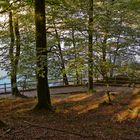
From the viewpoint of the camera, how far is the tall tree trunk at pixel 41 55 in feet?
42.5

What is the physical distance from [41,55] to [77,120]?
3.09 m

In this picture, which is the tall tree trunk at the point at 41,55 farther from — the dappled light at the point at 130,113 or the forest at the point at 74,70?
the dappled light at the point at 130,113

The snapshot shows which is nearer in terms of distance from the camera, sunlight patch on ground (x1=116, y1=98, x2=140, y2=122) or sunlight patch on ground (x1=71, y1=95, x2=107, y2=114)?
sunlight patch on ground (x1=116, y1=98, x2=140, y2=122)

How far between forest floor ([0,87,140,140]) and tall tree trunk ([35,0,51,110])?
59 centimetres

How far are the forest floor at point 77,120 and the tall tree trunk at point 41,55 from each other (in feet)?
1.93

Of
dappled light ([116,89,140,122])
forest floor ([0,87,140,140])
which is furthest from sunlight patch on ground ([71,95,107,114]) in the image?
dappled light ([116,89,140,122])

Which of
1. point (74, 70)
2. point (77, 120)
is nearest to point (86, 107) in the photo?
point (74, 70)

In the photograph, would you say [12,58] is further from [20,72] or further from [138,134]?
[138,134]

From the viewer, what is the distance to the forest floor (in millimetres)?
9250

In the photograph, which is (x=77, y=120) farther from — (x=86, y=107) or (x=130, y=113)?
(x=86, y=107)

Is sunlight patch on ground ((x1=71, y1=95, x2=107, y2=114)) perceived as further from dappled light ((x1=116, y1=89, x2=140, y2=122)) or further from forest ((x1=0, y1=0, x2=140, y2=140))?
dappled light ((x1=116, y1=89, x2=140, y2=122))

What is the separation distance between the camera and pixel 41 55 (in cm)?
1305

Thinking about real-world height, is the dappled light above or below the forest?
below

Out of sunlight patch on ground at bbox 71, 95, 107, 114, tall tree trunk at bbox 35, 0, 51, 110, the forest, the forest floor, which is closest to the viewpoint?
the forest floor
